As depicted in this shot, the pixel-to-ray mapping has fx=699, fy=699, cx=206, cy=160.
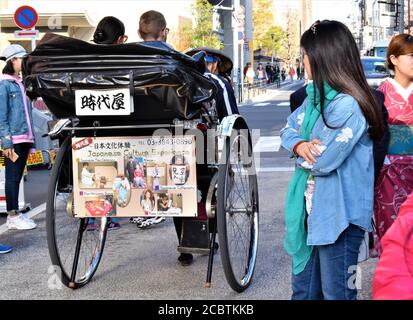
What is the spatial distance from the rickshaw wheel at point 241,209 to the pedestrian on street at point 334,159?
1.32m

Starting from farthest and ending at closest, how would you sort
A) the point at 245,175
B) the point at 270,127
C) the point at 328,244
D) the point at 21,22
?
the point at 270,127
the point at 21,22
the point at 245,175
the point at 328,244

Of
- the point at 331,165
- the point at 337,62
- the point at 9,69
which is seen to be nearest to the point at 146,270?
the point at 9,69

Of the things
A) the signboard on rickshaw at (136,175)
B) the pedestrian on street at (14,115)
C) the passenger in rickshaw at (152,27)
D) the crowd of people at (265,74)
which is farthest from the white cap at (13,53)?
the crowd of people at (265,74)

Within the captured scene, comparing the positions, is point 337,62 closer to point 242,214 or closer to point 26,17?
point 242,214

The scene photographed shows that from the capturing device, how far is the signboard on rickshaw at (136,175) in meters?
4.62

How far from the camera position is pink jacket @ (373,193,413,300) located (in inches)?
67.7

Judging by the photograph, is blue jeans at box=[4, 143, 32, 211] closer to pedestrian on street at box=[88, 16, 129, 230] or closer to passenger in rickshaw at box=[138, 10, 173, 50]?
pedestrian on street at box=[88, 16, 129, 230]

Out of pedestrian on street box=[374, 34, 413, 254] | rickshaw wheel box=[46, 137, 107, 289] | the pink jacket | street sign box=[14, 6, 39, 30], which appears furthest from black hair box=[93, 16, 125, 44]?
street sign box=[14, 6, 39, 30]

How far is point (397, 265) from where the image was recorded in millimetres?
1739

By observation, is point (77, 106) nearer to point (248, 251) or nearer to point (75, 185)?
point (75, 185)

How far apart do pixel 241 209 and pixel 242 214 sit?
0.97 ft

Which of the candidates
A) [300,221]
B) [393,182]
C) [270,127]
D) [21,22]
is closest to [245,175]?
[393,182]

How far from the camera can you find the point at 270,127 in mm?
19047
